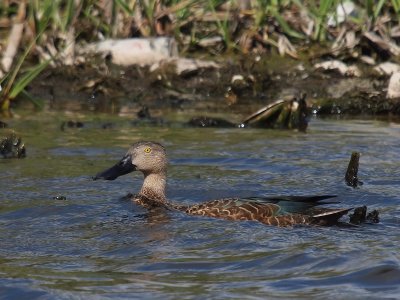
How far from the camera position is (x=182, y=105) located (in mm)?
12859

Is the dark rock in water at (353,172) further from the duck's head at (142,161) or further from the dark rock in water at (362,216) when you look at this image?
the duck's head at (142,161)

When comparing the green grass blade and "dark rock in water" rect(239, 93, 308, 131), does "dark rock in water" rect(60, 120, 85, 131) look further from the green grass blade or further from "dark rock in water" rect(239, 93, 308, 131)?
"dark rock in water" rect(239, 93, 308, 131)

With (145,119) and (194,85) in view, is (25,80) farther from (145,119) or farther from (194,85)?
(194,85)

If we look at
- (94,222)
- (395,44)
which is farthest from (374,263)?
(395,44)

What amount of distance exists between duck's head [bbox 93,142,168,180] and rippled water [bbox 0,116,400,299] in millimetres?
211

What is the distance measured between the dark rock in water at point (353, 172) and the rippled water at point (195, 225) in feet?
0.33

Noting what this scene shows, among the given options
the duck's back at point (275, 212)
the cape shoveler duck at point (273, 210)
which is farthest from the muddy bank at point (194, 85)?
the duck's back at point (275, 212)

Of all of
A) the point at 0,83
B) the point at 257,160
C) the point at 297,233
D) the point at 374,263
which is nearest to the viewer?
the point at 374,263

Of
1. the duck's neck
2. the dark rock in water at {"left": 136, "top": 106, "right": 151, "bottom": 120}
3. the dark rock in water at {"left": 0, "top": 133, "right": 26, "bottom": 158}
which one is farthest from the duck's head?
the dark rock in water at {"left": 136, "top": 106, "right": 151, "bottom": 120}

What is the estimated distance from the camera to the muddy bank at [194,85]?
1295 centimetres

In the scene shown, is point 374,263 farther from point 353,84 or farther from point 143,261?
point 353,84

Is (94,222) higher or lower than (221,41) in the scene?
Answer: lower

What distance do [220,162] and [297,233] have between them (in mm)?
2571

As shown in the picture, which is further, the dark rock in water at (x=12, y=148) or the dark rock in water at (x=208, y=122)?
the dark rock in water at (x=208, y=122)
